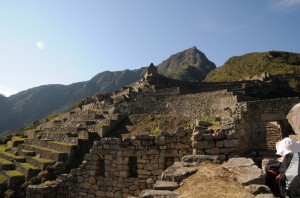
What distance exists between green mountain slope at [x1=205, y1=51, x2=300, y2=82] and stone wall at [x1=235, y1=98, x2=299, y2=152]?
4246cm

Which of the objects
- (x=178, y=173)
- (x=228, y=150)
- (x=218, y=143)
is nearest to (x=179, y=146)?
(x=218, y=143)

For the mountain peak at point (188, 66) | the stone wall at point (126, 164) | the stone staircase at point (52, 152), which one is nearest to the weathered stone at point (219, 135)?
the stone wall at point (126, 164)

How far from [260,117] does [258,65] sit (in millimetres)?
51436

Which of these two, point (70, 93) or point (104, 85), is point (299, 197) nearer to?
point (104, 85)

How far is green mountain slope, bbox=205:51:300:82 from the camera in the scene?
5450 centimetres

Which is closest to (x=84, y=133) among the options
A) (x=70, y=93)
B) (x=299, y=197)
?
(x=299, y=197)

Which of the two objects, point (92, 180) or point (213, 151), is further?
point (92, 180)

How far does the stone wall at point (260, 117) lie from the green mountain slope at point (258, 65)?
42.5 metres

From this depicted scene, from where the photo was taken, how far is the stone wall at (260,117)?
33.5 ft

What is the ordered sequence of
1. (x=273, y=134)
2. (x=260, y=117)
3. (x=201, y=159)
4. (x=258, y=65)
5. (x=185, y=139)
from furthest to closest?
(x=258, y=65)
(x=273, y=134)
(x=260, y=117)
(x=185, y=139)
(x=201, y=159)

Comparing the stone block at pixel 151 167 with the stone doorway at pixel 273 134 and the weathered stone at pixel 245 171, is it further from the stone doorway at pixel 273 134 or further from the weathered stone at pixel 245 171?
the stone doorway at pixel 273 134

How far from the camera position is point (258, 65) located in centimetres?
5953

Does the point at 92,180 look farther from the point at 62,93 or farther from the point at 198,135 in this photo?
the point at 62,93

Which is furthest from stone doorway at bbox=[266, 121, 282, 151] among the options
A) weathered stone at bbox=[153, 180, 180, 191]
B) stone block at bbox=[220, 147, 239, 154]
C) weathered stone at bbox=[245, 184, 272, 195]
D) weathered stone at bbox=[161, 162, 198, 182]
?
weathered stone at bbox=[245, 184, 272, 195]
